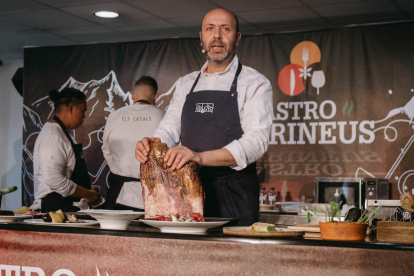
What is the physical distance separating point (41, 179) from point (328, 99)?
2782 millimetres

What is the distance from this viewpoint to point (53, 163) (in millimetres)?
3602

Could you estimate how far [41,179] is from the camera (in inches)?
148

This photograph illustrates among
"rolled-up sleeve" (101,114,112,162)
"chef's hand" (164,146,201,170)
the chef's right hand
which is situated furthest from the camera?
the chef's right hand

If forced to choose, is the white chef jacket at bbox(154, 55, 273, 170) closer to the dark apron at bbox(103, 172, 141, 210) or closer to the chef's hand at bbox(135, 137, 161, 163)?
the chef's hand at bbox(135, 137, 161, 163)

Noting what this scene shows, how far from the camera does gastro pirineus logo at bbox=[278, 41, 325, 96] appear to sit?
5020 mm

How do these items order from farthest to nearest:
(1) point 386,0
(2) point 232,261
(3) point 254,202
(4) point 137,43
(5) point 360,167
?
(4) point 137,43 < (5) point 360,167 < (1) point 386,0 < (3) point 254,202 < (2) point 232,261

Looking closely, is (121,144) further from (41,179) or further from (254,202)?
(254,202)

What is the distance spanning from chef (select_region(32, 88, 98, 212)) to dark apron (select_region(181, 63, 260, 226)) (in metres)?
1.56

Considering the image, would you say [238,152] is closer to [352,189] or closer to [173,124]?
[173,124]

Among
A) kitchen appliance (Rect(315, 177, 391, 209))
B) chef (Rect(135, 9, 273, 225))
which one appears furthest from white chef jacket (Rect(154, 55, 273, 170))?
kitchen appliance (Rect(315, 177, 391, 209))

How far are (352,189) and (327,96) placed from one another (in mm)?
982

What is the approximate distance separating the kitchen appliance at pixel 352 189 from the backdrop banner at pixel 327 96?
305mm

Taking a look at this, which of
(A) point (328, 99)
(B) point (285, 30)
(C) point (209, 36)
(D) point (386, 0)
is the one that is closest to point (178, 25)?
(B) point (285, 30)

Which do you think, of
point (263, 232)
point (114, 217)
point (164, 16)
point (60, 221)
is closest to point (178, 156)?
point (114, 217)
